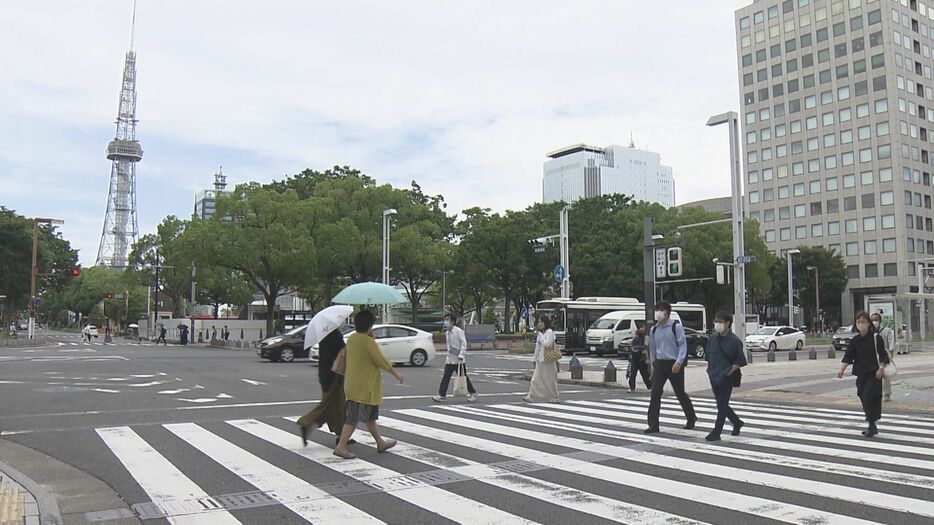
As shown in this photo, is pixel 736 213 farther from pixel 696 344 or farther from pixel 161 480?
pixel 161 480

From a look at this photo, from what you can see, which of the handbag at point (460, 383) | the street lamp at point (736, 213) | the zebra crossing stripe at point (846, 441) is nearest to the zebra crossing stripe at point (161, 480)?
the handbag at point (460, 383)

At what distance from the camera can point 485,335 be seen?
44469 mm

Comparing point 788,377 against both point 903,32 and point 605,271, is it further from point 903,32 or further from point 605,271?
point 903,32

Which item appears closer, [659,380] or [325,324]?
[325,324]

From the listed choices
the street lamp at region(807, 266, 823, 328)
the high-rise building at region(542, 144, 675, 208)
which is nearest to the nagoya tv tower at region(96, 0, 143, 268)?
the high-rise building at region(542, 144, 675, 208)

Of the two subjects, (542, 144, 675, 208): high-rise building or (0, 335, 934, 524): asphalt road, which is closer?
(0, 335, 934, 524): asphalt road

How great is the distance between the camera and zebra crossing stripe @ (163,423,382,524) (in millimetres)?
5742

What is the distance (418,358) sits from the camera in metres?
26.1

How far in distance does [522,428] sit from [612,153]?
167 meters

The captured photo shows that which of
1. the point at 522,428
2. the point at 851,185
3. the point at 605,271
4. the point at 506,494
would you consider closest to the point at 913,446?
the point at 522,428

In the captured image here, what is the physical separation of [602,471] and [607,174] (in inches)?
6397

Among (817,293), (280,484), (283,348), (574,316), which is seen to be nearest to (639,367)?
(280,484)

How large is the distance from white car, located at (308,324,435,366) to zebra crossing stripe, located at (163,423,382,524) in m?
15.6

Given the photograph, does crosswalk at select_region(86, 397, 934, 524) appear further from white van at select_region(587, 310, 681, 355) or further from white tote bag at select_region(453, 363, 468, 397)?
white van at select_region(587, 310, 681, 355)
